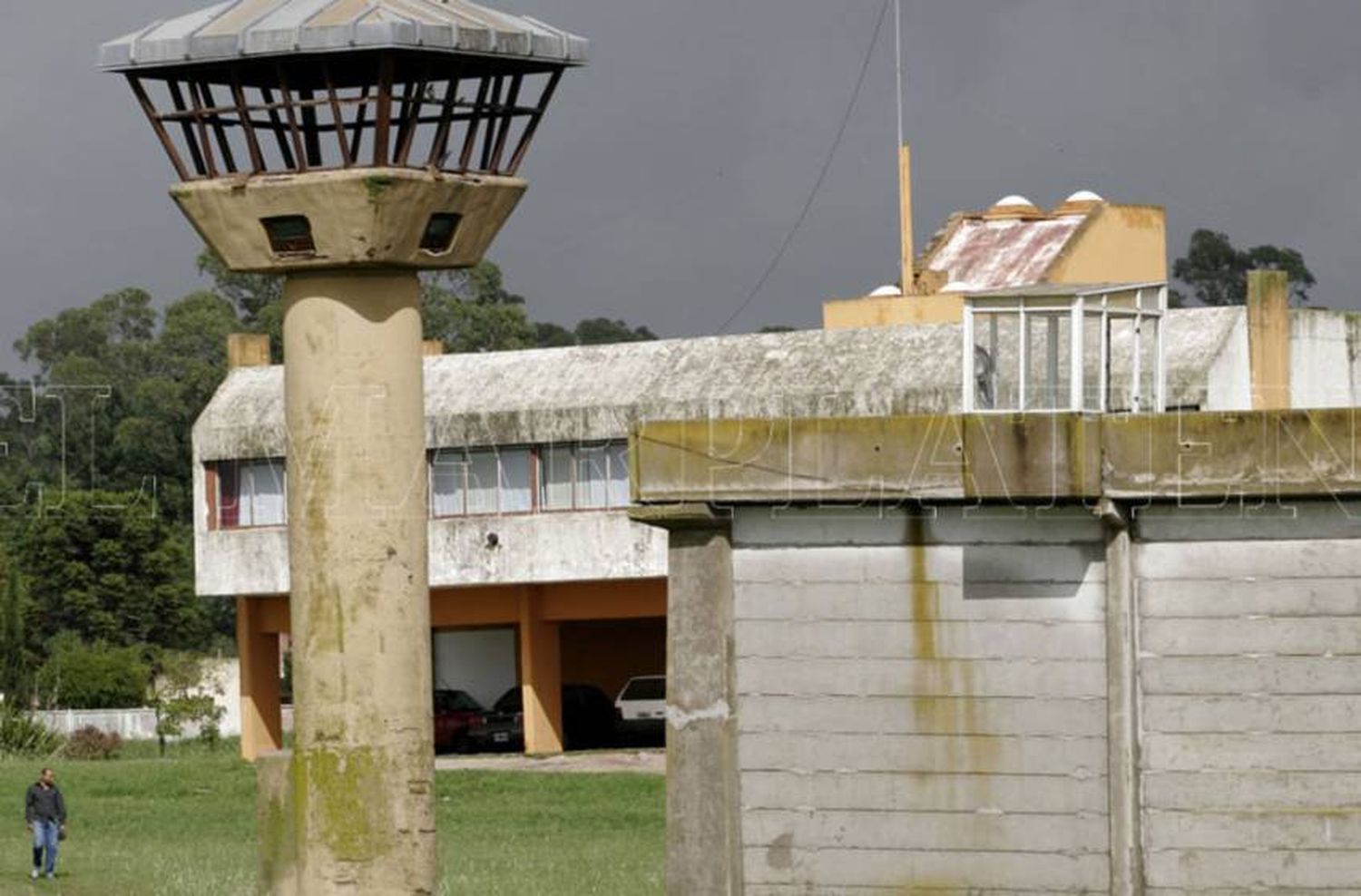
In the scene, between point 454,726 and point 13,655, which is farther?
point 13,655

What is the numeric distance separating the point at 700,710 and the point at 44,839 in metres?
16.4

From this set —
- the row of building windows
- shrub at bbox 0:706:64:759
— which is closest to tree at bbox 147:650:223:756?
shrub at bbox 0:706:64:759

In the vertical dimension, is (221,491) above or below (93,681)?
above

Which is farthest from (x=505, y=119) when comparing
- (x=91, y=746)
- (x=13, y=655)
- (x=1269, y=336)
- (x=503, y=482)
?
(x=13, y=655)

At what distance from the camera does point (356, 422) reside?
26.4 meters

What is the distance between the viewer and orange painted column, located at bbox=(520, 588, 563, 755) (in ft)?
185

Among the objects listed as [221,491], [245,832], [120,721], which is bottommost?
[245,832]

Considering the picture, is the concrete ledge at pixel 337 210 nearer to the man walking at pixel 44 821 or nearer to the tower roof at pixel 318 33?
the tower roof at pixel 318 33

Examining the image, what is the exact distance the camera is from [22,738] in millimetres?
62531

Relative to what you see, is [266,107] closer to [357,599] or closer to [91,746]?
[357,599]

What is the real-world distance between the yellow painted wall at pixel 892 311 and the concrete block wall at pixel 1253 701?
30.8m

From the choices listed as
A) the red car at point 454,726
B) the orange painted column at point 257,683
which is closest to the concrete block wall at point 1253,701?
the red car at point 454,726

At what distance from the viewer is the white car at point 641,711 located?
60.5m

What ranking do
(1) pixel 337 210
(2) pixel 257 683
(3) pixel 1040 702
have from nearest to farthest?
(3) pixel 1040 702 < (1) pixel 337 210 < (2) pixel 257 683
